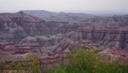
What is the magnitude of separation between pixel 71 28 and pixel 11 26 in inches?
804

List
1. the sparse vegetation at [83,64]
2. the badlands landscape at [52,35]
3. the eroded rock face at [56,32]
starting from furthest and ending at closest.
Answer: the eroded rock face at [56,32]
the badlands landscape at [52,35]
the sparse vegetation at [83,64]

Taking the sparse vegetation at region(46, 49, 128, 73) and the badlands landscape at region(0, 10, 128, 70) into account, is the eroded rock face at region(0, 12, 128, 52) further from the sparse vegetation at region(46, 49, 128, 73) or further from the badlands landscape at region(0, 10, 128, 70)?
the sparse vegetation at region(46, 49, 128, 73)

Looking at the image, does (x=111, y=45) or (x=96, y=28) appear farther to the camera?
(x=96, y=28)

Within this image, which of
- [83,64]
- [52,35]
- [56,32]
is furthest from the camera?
[56,32]

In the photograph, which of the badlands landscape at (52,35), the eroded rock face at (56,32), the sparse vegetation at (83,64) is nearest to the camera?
the sparse vegetation at (83,64)

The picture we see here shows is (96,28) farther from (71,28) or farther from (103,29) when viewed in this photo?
(71,28)

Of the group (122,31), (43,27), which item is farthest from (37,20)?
(122,31)

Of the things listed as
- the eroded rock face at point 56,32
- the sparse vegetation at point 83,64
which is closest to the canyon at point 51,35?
the eroded rock face at point 56,32

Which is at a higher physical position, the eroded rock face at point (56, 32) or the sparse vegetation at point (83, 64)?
the sparse vegetation at point (83, 64)

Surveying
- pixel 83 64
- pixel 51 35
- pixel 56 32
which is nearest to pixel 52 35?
pixel 51 35

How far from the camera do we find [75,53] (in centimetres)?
1930

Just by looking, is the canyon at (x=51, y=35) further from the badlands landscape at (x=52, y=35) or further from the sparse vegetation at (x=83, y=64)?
the sparse vegetation at (x=83, y=64)

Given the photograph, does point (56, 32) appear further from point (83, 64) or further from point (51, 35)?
point (83, 64)

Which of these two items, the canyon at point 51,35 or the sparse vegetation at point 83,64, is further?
the canyon at point 51,35
